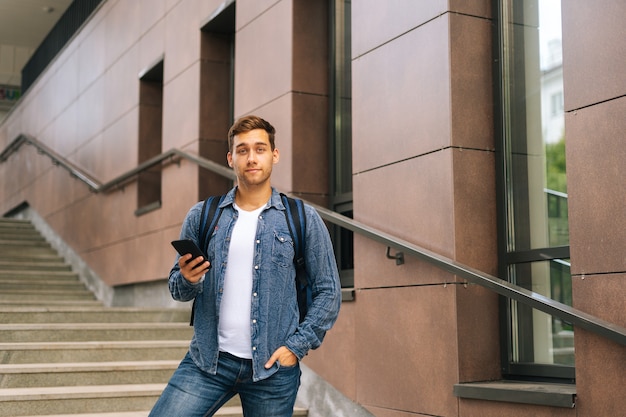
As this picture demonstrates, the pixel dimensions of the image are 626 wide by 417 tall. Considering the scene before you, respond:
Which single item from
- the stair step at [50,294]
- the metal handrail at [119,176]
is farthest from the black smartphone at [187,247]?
the stair step at [50,294]

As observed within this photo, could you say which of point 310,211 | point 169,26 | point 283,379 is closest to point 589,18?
point 310,211

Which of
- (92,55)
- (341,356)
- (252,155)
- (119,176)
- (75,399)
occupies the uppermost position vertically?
(92,55)

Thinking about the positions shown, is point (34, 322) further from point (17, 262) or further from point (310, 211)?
A: point (310, 211)

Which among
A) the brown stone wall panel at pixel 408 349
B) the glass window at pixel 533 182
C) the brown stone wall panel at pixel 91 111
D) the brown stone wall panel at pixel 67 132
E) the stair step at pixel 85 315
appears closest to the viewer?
the glass window at pixel 533 182

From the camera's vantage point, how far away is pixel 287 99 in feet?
21.8

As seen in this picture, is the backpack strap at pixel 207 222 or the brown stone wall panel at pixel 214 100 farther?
the brown stone wall panel at pixel 214 100

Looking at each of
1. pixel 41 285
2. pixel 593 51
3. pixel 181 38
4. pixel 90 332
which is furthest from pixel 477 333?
pixel 41 285

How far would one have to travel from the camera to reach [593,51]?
12.8 ft

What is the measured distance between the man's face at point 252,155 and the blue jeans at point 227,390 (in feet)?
1.91

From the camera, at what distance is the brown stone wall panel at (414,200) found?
4.67 metres

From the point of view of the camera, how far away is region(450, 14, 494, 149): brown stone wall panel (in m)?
4.74

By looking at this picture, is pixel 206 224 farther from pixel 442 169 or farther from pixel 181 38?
pixel 181 38

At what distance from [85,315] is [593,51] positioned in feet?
16.6

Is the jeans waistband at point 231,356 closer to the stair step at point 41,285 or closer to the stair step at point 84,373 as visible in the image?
the stair step at point 84,373
